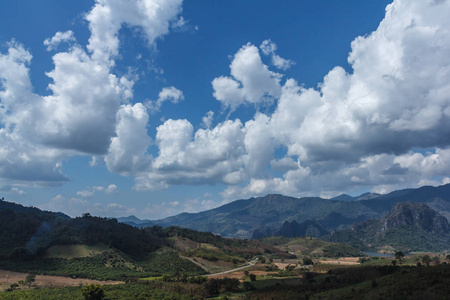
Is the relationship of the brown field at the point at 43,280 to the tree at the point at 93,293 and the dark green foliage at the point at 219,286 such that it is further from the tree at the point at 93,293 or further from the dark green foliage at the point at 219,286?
the dark green foliage at the point at 219,286

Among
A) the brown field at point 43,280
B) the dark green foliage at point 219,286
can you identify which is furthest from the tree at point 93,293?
the brown field at point 43,280

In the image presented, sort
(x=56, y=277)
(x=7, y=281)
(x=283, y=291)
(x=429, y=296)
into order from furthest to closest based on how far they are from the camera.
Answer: (x=56, y=277), (x=7, y=281), (x=283, y=291), (x=429, y=296)

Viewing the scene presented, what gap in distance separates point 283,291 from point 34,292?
106865 mm

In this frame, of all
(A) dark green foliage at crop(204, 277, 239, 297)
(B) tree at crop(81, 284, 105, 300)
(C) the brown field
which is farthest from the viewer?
(C) the brown field

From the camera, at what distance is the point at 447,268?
87.4 metres

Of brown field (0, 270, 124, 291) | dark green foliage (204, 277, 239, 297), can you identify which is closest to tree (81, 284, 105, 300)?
dark green foliage (204, 277, 239, 297)

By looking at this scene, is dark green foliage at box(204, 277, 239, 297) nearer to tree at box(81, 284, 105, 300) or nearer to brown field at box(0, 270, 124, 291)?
tree at box(81, 284, 105, 300)

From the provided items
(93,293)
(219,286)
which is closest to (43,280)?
(93,293)

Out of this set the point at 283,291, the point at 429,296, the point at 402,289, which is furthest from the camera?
the point at 283,291

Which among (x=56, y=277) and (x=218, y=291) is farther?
(x=56, y=277)

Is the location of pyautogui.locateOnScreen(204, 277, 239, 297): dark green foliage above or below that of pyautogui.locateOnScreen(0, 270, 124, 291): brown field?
below

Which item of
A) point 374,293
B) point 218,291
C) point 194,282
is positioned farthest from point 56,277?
point 374,293

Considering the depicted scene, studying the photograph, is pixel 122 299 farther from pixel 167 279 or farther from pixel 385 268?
pixel 385 268

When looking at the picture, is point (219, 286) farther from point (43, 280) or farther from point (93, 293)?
point (43, 280)
